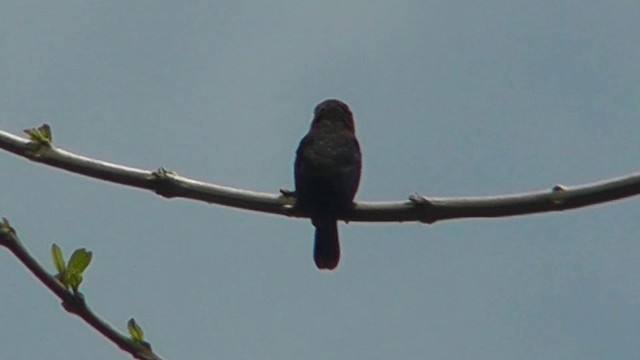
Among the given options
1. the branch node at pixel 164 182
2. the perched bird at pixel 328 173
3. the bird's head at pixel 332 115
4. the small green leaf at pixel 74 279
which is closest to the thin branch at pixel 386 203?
the branch node at pixel 164 182

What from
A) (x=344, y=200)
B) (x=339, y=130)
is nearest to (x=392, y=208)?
(x=344, y=200)

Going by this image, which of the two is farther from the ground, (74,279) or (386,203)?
(386,203)

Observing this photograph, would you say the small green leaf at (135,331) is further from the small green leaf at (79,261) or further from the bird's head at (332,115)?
the bird's head at (332,115)

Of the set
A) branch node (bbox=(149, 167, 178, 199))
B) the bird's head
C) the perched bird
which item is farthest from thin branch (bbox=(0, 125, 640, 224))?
the bird's head

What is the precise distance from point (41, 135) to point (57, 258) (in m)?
0.39

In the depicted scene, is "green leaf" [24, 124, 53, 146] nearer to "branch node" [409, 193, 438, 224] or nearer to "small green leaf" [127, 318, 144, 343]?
"small green leaf" [127, 318, 144, 343]

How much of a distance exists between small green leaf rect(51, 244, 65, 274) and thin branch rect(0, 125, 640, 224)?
1.15 ft

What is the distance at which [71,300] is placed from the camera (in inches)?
95.0

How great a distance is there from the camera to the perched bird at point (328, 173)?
5.40 metres

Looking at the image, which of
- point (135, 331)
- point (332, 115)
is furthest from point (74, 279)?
point (332, 115)

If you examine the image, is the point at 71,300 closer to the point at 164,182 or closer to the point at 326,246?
the point at 164,182

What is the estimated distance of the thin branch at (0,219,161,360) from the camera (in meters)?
2.30

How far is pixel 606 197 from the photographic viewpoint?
2.36m

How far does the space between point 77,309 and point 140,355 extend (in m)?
0.17
